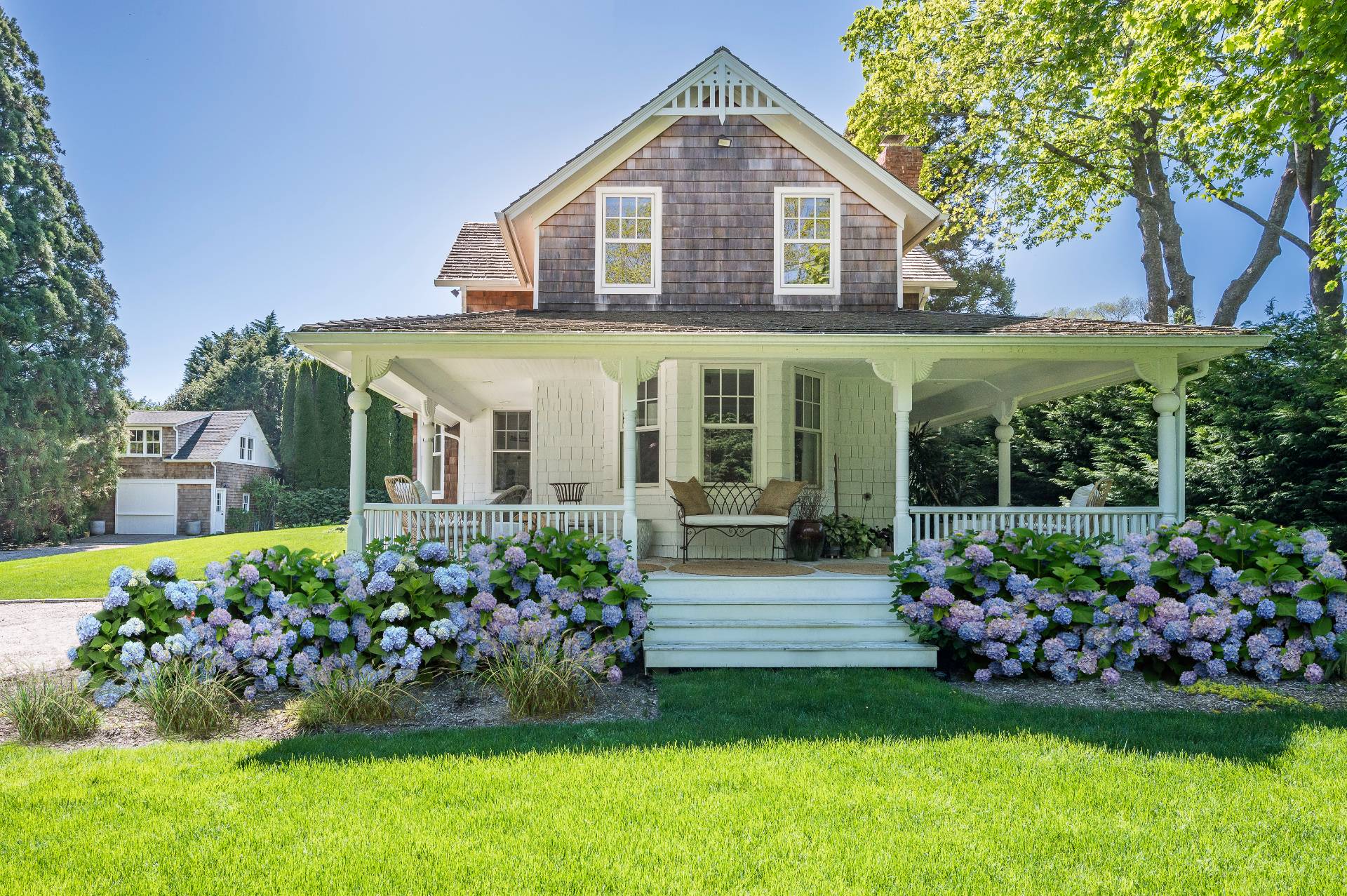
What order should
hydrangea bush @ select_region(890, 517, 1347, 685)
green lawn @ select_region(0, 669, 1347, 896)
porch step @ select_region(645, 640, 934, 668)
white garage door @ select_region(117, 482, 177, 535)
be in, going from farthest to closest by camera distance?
white garage door @ select_region(117, 482, 177, 535), porch step @ select_region(645, 640, 934, 668), hydrangea bush @ select_region(890, 517, 1347, 685), green lawn @ select_region(0, 669, 1347, 896)

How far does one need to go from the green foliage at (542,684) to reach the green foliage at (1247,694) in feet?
13.8

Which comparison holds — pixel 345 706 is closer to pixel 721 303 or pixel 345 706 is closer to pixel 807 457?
pixel 807 457

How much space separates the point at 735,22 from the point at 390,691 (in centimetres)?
1172

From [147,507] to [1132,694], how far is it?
32.1 meters

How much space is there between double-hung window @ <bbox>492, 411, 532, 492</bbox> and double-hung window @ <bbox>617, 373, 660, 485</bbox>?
2939mm

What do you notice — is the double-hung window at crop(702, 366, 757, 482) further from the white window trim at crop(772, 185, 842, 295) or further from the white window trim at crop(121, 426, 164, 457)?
the white window trim at crop(121, 426, 164, 457)

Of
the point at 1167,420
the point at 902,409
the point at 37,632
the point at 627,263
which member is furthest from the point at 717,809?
the point at 37,632

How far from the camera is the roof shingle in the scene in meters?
7.61

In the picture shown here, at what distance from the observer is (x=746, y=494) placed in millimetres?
9797

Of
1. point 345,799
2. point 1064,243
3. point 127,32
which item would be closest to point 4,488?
point 127,32

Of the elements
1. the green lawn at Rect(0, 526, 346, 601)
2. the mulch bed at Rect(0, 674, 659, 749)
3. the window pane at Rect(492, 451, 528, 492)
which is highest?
the window pane at Rect(492, 451, 528, 492)

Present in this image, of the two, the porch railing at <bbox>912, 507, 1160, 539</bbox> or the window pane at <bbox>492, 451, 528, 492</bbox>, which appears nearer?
the porch railing at <bbox>912, 507, 1160, 539</bbox>

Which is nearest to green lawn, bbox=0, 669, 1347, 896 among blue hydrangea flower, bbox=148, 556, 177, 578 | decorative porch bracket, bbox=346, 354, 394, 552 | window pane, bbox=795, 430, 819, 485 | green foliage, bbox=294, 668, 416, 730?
green foliage, bbox=294, 668, 416, 730

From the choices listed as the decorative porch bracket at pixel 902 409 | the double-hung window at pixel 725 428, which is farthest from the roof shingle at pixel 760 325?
the double-hung window at pixel 725 428
